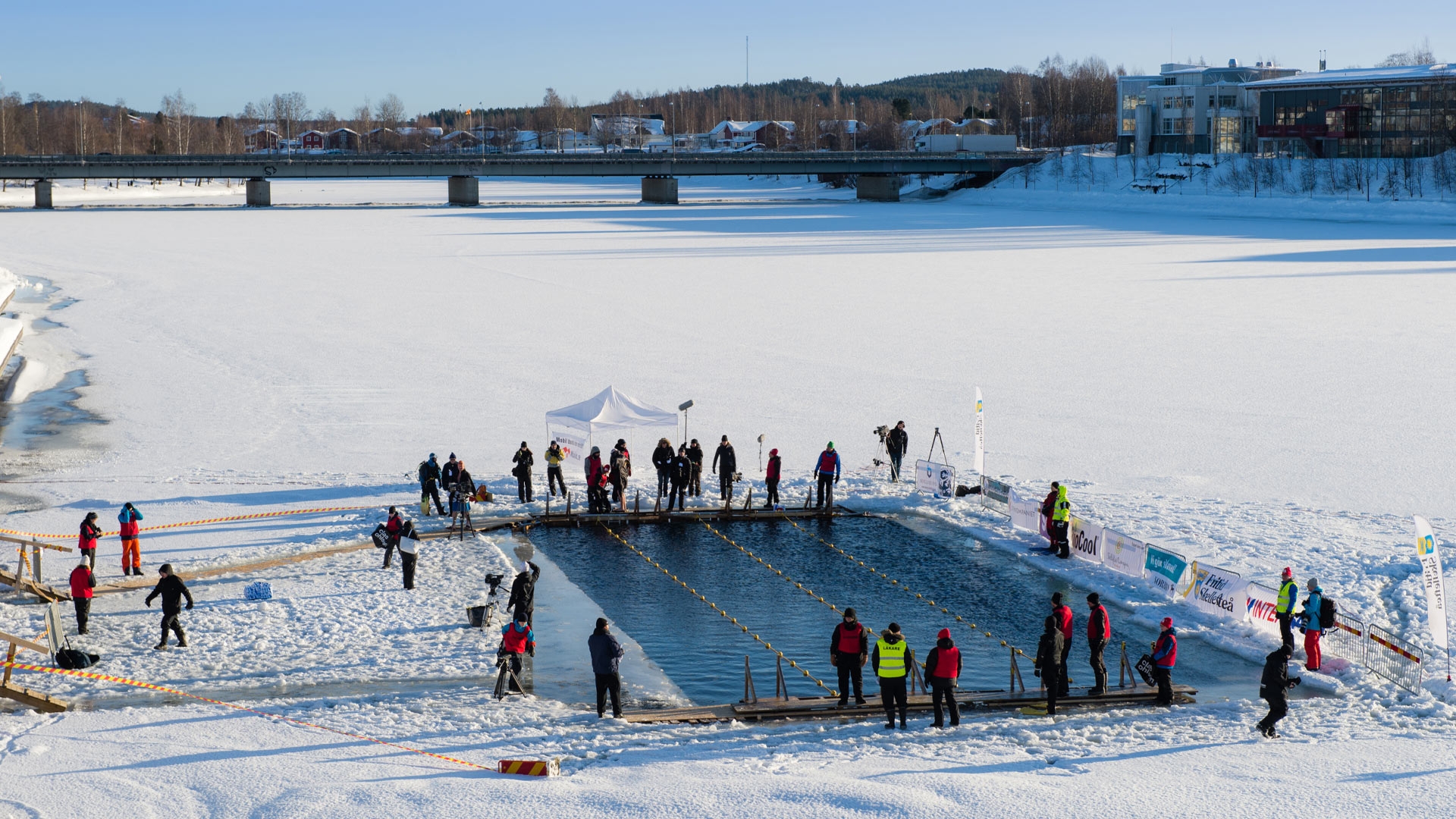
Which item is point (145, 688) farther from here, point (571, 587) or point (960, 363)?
point (960, 363)

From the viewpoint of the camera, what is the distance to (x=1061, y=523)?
19.6 metres

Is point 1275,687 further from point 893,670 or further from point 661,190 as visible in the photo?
point 661,190

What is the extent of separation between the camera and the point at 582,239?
78812 millimetres

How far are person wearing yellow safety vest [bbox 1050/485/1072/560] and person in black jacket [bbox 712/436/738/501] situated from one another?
17.8ft

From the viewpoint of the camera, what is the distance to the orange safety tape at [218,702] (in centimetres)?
1226

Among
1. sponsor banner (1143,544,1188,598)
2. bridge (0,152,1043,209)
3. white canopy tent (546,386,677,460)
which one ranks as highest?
bridge (0,152,1043,209)

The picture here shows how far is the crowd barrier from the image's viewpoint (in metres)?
14.8

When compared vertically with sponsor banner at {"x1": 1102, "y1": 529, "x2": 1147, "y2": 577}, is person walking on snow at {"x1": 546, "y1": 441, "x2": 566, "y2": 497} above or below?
above

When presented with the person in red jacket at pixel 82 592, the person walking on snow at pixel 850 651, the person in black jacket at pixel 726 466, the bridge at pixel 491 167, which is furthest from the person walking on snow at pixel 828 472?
the bridge at pixel 491 167

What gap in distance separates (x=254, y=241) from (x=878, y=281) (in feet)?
133

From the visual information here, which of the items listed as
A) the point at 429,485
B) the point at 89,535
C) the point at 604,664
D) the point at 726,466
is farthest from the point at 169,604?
the point at 726,466

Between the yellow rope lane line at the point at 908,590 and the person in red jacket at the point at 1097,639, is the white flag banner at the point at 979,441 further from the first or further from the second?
the person in red jacket at the point at 1097,639

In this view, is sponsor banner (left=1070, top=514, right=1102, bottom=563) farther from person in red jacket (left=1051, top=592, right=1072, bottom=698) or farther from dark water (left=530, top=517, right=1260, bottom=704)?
person in red jacket (left=1051, top=592, right=1072, bottom=698)

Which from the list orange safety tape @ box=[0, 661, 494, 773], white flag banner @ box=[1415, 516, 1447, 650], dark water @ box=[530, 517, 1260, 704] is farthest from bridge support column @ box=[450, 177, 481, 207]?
white flag banner @ box=[1415, 516, 1447, 650]
